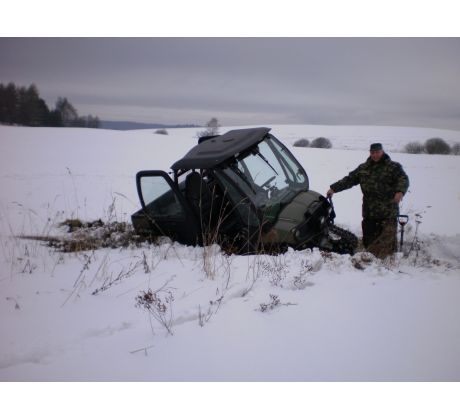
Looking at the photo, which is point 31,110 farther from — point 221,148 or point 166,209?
point 221,148

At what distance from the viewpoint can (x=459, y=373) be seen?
2350 millimetres

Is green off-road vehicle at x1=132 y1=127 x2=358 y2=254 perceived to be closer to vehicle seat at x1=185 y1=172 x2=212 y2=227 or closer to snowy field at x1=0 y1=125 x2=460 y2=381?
vehicle seat at x1=185 y1=172 x2=212 y2=227

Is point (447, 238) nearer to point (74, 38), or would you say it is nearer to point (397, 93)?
point (397, 93)

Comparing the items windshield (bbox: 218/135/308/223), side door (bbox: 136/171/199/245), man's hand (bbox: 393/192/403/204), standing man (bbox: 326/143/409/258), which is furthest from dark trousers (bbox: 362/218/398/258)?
side door (bbox: 136/171/199/245)

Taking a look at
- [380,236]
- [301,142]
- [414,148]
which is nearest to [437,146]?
[414,148]

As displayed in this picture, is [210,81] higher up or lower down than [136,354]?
higher up

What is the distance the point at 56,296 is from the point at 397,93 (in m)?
3.58

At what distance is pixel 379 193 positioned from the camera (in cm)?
446

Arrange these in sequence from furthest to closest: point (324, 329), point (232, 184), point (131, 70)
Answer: point (232, 184)
point (131, 70)
point (324, 329)

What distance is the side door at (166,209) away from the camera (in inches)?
160

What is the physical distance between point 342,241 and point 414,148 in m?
1.31

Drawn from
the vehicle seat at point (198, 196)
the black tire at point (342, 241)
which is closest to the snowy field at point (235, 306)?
the vehicle seat at point (198, 196)

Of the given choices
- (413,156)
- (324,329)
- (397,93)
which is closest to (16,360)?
(324,329)

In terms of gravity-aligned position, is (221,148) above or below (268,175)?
above
